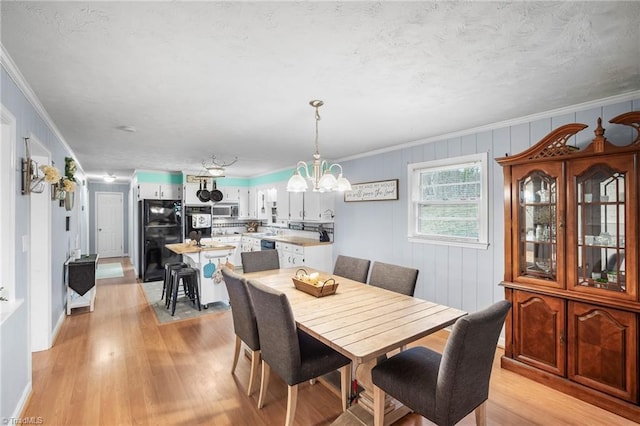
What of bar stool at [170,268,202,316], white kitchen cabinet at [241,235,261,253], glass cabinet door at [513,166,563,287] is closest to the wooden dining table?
glass cabinet door at [513,166,563,287]

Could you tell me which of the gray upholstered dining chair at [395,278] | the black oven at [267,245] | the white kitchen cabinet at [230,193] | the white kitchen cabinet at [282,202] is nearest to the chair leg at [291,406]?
the gray upholstered dining chair at [395,278]

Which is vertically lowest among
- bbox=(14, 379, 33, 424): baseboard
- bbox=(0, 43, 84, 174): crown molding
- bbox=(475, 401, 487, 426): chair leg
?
bbox=(14, 379, 33, 424): baseboard

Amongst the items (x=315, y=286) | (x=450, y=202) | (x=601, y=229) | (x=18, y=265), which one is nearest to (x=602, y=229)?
(x=601, y=229)

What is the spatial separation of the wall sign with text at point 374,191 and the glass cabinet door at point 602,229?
211 centimetres

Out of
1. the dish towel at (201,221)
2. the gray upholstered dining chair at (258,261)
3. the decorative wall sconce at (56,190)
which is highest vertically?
the decorative wall sconce at (56,190)

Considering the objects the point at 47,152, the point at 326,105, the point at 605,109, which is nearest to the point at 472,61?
the point at 326,105

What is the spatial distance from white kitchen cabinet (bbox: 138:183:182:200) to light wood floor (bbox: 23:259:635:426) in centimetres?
355

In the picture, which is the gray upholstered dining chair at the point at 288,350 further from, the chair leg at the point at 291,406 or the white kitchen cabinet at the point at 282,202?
the white kitchen cabinet at the point at 282,202

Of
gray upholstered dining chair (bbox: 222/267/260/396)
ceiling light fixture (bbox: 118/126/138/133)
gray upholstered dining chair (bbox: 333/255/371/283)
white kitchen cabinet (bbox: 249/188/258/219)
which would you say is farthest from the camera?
white kitchen cabinet (bbox: 249/188/258/219)

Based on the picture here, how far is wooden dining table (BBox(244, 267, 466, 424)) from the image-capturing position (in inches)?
66.5

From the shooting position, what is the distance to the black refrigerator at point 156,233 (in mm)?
6246

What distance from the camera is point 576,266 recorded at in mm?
2436

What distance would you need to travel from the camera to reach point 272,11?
1410 mm

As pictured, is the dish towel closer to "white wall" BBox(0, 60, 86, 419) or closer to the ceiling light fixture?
the ceiling light fixture
